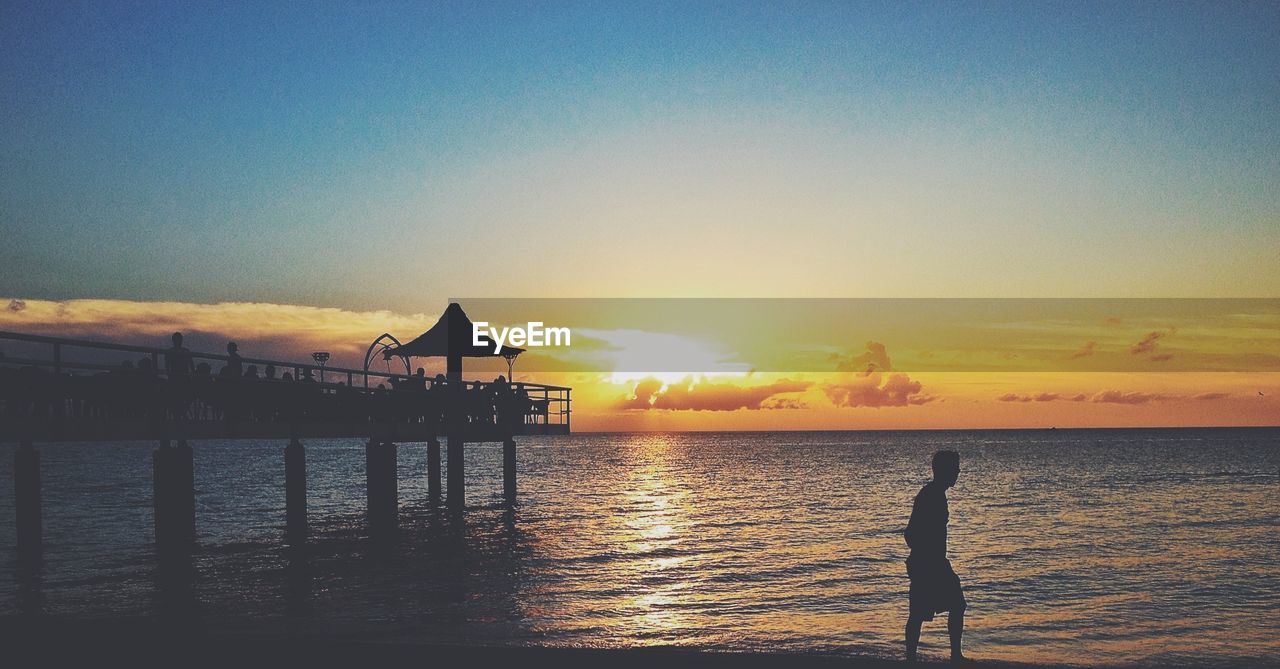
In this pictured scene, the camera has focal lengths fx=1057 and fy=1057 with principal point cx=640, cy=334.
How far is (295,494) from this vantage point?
3077 cm

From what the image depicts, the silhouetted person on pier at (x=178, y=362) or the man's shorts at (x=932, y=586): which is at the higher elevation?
the silhouetted person on pier at (x=178, y=362)

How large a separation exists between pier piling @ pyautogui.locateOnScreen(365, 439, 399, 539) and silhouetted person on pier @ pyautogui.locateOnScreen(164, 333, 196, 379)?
36.6 feet

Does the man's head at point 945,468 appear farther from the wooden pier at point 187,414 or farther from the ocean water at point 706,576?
the wooden pier at point 187,414

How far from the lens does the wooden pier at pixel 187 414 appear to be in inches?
851

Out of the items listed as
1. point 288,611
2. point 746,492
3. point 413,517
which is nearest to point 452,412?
point 413,517

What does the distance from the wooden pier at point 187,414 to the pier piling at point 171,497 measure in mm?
24

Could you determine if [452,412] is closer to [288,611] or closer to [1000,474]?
[288,611]

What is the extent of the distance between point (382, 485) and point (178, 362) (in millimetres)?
12652

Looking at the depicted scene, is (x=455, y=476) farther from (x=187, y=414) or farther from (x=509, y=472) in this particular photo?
(x=187, y=414)

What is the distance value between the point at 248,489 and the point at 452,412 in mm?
32240

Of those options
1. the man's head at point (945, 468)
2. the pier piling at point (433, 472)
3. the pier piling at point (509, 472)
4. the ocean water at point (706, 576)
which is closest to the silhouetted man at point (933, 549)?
the man's head at point (945, 468)

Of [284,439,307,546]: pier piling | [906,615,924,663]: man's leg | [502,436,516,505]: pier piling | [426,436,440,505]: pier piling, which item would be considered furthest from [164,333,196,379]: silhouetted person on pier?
[502,436,516,505]: pier piling

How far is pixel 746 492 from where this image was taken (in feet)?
194

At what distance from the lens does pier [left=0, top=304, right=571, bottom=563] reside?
2170cm
